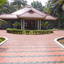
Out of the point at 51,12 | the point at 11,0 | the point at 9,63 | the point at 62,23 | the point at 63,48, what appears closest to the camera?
the point at 9,63

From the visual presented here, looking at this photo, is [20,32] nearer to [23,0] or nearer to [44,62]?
[44,62]

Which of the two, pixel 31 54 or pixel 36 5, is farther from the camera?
pixel 36 5

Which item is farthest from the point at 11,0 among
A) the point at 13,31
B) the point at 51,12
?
the point at 13,31

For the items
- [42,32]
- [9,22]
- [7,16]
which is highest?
[7,16]

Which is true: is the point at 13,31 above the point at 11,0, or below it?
below

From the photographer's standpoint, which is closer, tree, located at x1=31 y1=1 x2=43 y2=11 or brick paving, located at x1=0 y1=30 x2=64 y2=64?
brick paving, located at x1=0 y1=30 x2=64 y2=64

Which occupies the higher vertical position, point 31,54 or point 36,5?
point 36,5

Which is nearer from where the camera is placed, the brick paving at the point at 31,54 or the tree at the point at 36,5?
the brick paving at the point at 31,54

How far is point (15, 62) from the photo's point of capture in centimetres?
406

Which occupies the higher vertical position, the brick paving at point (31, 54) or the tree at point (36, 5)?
the tree at point (36, 5)

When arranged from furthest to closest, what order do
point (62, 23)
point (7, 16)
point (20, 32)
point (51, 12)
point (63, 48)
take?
point (62, 23) → point (51, 12) → point (7, 16) → point (20, 32) → point (63, 48)

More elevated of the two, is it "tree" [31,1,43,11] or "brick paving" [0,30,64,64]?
"tree" [31,1,43,11]

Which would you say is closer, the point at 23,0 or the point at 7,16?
the point at 7,16

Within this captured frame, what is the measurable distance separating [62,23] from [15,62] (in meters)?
35.9
